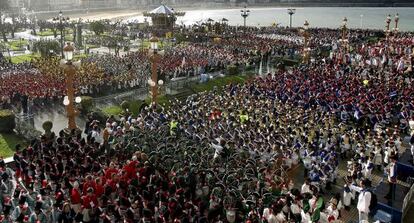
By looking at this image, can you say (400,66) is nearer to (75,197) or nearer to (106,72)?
(106,72)

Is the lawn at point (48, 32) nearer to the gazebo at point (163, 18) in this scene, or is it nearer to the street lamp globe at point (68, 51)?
the gazebo at point (163, 18)

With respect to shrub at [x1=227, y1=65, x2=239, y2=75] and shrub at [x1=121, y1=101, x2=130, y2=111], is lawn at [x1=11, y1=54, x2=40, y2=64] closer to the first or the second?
shrub at [x1=227, y1=65, x2=239, y2=75]

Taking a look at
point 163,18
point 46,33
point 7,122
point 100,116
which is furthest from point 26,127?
point 46,33

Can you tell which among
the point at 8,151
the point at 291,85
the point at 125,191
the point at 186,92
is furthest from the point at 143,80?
the point at 125,191

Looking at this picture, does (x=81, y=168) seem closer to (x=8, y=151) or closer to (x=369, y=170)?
(x=8, y=151)

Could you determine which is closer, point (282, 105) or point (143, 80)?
point (282, 105)

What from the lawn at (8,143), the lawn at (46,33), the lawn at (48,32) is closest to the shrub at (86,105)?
the lawn at (8,143)
